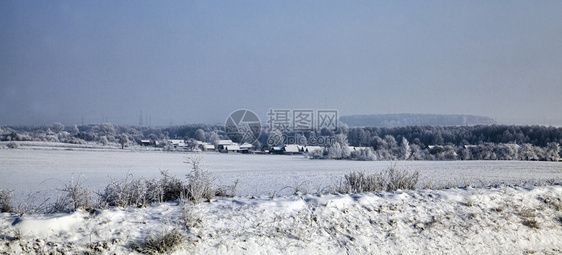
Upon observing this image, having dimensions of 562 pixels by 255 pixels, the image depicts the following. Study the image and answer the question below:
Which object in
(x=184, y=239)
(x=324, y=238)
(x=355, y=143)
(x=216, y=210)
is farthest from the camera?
(x=355, y=143)

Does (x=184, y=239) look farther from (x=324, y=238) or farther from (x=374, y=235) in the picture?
(x=374, y=235)

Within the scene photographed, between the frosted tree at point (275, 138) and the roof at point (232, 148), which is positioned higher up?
the frosted tree at point (275, 138)

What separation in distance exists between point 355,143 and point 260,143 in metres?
22.4

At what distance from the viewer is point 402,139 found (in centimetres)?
6581

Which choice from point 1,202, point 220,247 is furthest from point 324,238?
point 1,202

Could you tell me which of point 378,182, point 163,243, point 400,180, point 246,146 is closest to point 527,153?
point 400,180

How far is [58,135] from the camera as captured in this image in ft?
214

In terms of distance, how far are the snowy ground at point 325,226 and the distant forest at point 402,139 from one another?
36.2 m

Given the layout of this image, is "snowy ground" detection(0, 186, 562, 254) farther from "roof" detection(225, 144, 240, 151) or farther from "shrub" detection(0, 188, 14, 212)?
"roof" detection(225, 144, 240, 151)

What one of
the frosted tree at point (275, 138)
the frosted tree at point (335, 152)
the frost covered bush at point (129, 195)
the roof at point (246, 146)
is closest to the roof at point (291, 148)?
the frosted tree at point (275, 138)

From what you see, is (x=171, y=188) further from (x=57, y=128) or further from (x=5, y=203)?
(x=57, y=128)

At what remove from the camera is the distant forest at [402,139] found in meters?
43.6

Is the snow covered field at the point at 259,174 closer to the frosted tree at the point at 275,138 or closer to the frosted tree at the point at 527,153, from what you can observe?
the frosted tree at the point at 527,153

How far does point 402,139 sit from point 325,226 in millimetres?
64315
